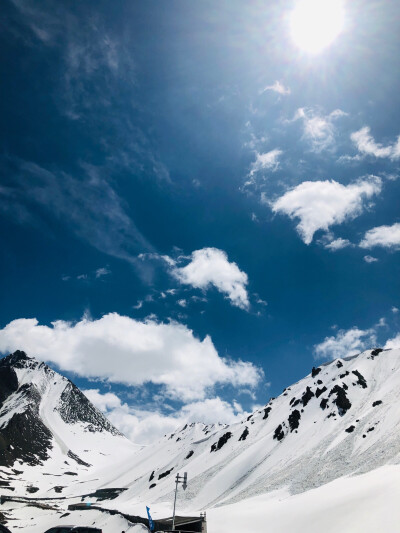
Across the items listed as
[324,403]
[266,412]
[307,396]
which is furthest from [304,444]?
[266,412]

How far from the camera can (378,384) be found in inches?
3413

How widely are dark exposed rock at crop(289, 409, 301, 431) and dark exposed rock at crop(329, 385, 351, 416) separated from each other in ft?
36.8

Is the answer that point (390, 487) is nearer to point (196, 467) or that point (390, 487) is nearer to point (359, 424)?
point (359, 424)

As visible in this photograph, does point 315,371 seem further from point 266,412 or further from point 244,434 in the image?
point 244,434

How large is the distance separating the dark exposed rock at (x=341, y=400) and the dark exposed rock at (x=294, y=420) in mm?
11202

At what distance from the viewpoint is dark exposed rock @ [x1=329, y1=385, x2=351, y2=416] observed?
8043cm

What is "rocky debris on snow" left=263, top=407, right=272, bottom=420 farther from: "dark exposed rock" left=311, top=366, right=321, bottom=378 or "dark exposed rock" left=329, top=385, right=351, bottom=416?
"dark exposed rock" left=329, top=385, right=351, bottom=416

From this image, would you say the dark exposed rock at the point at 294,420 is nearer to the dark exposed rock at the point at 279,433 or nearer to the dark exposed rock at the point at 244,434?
the dark exposed rock at the point at 279,433

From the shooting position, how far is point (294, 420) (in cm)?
8906

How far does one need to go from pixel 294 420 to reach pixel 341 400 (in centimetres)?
1406

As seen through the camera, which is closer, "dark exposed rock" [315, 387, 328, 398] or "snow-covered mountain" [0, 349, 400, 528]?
"snow-covered mountain" [0, 349, 400, 528]

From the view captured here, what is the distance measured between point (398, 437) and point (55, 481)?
216156 mm

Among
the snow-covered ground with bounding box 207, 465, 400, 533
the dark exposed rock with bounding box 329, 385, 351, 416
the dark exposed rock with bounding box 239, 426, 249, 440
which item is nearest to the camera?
the snow-covered ground with bounding box 207, 465, 400, 533

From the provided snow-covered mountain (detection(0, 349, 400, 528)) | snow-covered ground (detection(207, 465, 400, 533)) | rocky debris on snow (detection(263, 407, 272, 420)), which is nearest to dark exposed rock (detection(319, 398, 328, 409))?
snow-covered mountain (detection(0, 349, 400, 528))
